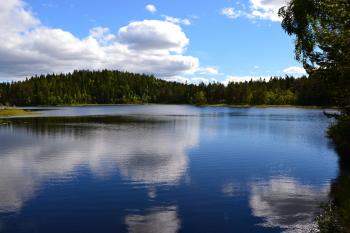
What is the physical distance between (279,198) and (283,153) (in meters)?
25.9

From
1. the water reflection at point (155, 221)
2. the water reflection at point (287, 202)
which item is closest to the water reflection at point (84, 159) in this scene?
the water reflection at point (155, 221)

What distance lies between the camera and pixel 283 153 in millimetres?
55438

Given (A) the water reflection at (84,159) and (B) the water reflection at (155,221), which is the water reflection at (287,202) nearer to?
(B) the water reflection at (155,221)

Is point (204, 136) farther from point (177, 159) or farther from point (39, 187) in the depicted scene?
point (39, 187)

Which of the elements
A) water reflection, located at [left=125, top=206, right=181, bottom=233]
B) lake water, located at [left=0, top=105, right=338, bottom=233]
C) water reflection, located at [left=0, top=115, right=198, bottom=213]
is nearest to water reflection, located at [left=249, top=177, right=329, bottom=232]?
lake water, located at [left=0, top=105, right=338, bottom=233]

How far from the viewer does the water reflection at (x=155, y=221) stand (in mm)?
23375

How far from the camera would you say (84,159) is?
4925 centimetres

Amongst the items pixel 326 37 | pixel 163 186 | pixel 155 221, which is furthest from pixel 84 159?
pixel 326 37

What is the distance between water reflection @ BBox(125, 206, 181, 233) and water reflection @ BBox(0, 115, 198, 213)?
17.3 feet

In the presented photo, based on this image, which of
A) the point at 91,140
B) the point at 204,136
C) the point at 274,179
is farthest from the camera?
the point at 204,136

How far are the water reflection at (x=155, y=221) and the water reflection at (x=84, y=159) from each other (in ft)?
17.3

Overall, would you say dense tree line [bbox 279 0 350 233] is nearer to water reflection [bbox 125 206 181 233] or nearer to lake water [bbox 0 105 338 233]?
lake water [bbox 0 105 338 233]

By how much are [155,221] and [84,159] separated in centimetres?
2651

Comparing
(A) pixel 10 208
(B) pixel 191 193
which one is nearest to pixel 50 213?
(A) pixel 10 208
